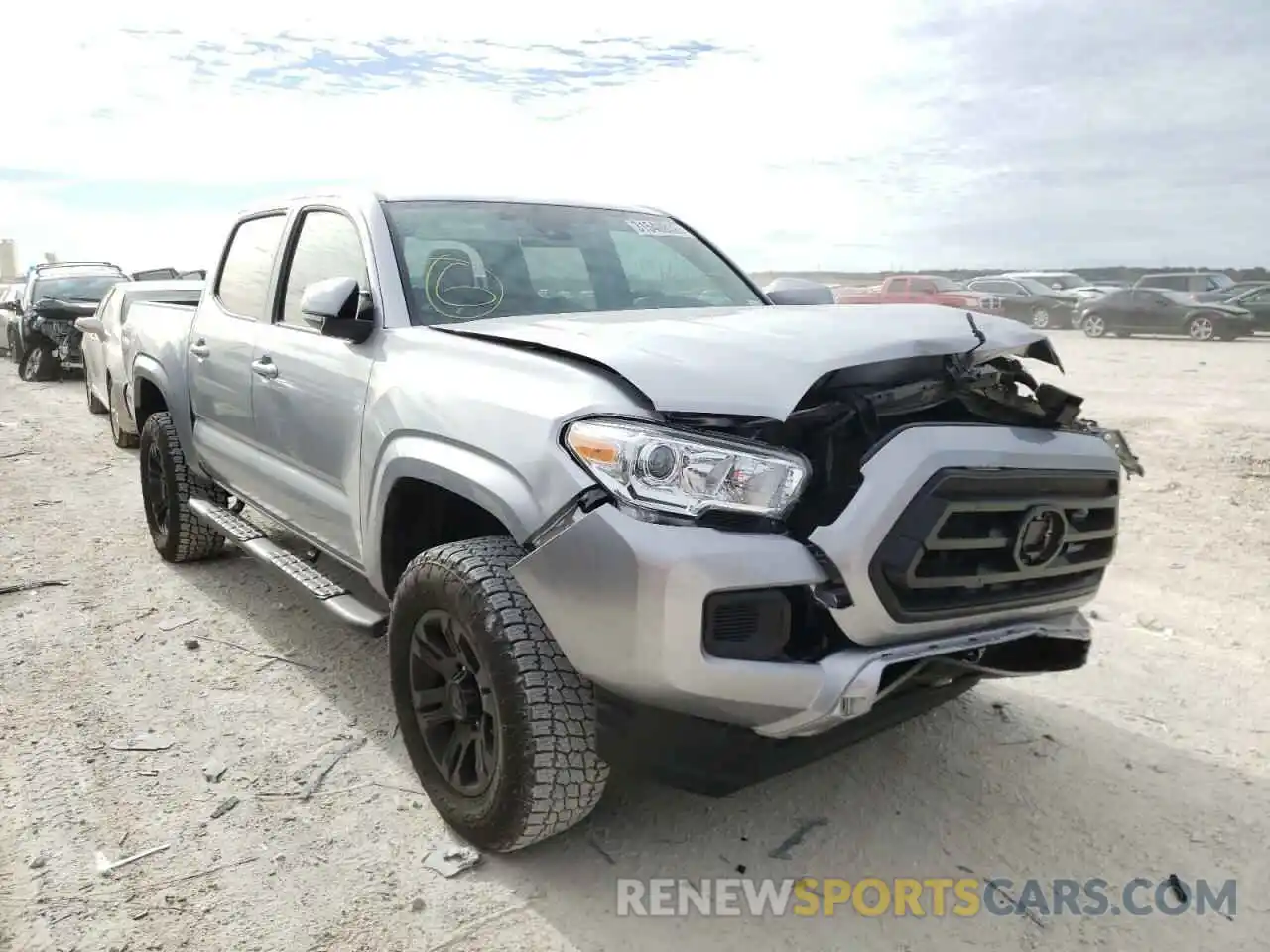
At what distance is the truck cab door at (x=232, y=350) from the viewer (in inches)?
167

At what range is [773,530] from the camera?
224 centimetres

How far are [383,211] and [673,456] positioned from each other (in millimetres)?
1881

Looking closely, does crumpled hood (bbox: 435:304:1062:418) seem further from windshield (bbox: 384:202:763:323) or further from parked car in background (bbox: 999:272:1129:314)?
parked car in background (bbox: 999:272:1129:314)

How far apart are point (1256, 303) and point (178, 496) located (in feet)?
73.5

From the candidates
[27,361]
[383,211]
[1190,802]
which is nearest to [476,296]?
[383,211]

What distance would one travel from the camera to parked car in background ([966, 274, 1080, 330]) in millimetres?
24375

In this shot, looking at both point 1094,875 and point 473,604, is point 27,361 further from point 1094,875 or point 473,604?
point 1094,875

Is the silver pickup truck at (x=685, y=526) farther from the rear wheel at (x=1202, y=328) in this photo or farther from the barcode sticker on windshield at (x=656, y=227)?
the rear wheel at (x=1202, y=328)

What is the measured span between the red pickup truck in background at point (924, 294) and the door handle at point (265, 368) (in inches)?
749

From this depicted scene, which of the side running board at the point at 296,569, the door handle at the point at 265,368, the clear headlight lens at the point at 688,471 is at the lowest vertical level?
the side running board at the point at 296,569

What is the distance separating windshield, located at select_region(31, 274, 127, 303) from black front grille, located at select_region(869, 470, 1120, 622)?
15992 millimetres

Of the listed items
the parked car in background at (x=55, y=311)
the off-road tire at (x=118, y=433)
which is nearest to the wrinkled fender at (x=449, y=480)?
the off-road tire at (x=118, y=433)

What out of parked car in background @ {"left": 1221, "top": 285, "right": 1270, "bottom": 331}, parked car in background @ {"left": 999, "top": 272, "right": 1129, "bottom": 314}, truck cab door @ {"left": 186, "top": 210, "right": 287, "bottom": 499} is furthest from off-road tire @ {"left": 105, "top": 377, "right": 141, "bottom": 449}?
parked car in background @ {"left": 1221, "top": 285, "right": 1270, "bottom": 331}

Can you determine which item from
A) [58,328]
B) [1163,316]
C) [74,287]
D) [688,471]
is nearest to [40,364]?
[58,328]
